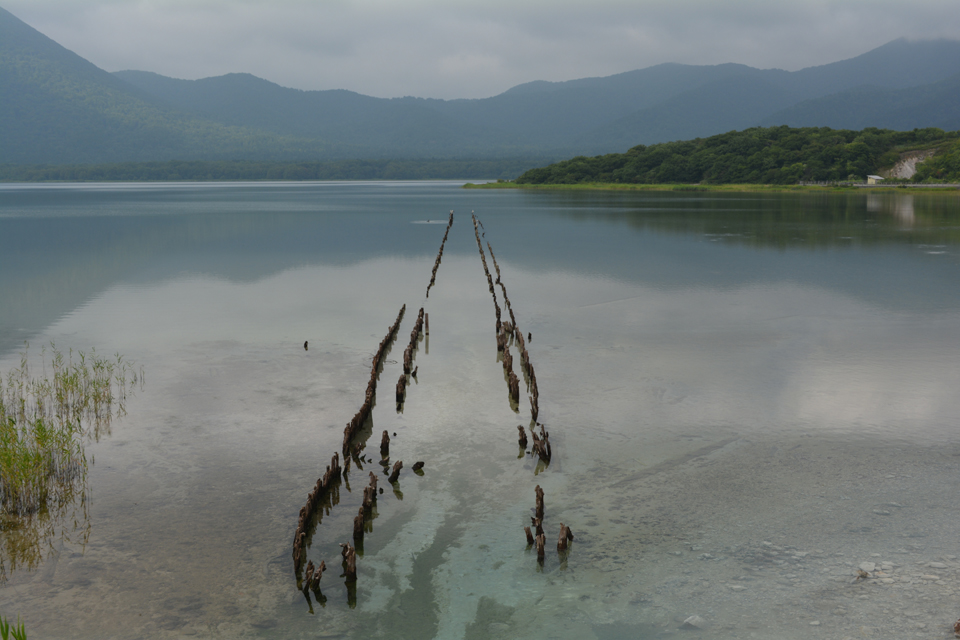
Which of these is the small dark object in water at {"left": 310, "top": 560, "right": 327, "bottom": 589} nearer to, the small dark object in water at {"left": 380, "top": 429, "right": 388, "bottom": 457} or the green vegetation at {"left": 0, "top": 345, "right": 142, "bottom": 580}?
the green vegetation at {"left": 0, "top": 345, "right": 142, "bottom": 580}

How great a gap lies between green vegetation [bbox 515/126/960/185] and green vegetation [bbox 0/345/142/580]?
107 metres

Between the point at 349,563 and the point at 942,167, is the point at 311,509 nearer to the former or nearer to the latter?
the point at 349,563

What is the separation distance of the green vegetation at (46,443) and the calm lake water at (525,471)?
0.36ft

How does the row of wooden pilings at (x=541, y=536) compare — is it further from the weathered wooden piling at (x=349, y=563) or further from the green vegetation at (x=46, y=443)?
the green vegetation at (x=46, y=443)

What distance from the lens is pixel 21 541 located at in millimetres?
5973

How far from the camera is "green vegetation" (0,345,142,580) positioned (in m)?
6.21

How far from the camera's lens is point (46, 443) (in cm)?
734

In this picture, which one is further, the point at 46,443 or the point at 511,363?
the point at 511,363

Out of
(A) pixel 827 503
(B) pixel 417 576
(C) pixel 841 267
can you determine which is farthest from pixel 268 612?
(C) pixel 841 267

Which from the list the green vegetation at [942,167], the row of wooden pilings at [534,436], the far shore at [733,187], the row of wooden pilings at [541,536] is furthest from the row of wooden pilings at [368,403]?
the green vegetation at [942,167]

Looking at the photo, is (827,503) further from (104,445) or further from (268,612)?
(104,445)

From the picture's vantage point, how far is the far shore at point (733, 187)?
9065cm

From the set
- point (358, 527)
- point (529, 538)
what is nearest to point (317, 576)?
point (358, 527)

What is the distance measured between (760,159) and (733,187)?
11.3 m
